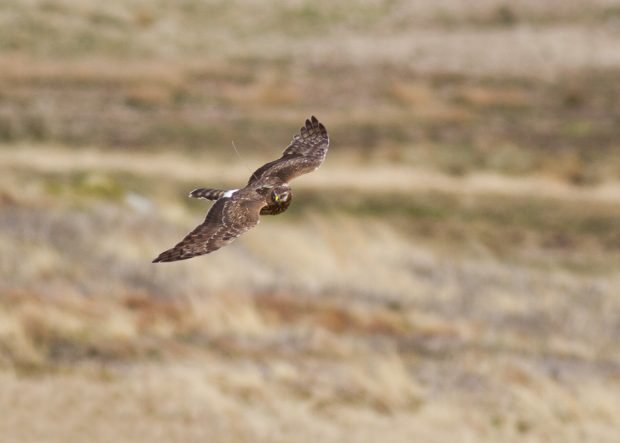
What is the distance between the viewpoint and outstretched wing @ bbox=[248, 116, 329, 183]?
780cm

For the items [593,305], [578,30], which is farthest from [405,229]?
[578,30]

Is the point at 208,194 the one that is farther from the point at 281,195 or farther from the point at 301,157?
the point at 301,157

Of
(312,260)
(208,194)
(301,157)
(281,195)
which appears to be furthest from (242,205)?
(312,260)

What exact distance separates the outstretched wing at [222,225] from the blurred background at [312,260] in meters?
9.75

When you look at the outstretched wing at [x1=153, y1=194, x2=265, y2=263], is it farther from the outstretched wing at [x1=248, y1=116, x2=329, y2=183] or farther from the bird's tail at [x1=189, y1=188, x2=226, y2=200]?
the outstretched wing at [x1=248, y1=116, x2=329, y2=183]

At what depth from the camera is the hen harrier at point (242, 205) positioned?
20.7 ft

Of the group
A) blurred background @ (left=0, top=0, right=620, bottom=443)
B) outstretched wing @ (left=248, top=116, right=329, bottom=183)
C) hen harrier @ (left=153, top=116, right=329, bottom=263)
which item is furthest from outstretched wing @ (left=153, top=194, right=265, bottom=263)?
blurred background @ (left=0, top=0, right=620, bottom=443)

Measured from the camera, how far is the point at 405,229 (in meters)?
29.7

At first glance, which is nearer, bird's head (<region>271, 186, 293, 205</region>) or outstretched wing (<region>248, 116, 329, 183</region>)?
bird's head (<region>271, 186, 293, 205</region>)

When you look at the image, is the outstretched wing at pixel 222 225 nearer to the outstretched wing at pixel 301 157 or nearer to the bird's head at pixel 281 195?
the bird's head at pixel 281 195

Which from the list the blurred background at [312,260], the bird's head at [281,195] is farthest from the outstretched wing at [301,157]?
→ the blurred background at [312,260]

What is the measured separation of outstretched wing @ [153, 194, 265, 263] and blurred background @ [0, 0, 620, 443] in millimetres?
9747

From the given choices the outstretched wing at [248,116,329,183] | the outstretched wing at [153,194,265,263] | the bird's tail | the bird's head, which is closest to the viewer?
the outstretched wing at [153,194,265,263]

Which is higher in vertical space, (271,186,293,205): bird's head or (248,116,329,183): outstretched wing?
(248,116,329,183): outstretched wing
